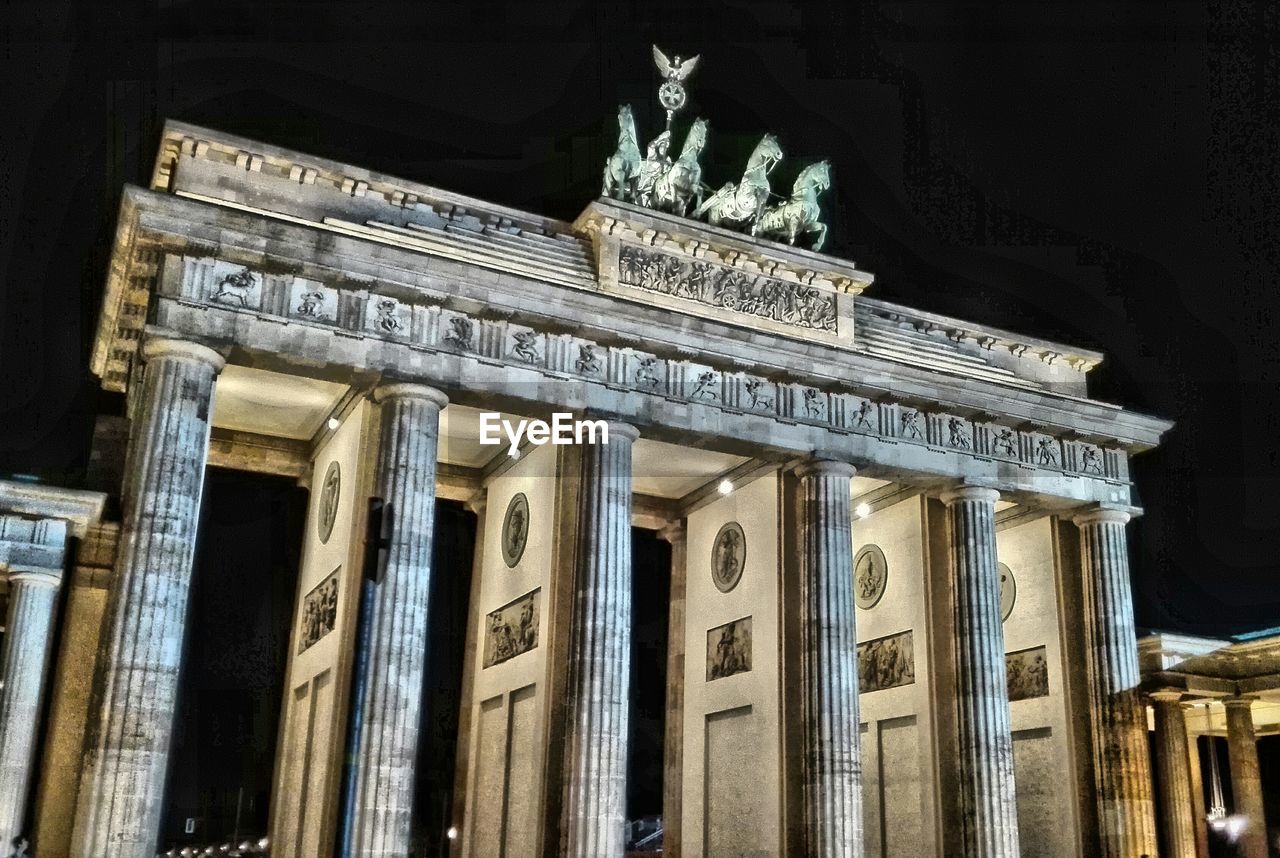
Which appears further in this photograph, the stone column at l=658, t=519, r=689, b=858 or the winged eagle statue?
the stone column at l=658, t=519, r=689, b=858

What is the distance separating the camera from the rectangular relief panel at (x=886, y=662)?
93.5ft

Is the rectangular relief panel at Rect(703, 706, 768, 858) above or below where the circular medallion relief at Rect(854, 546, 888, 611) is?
below

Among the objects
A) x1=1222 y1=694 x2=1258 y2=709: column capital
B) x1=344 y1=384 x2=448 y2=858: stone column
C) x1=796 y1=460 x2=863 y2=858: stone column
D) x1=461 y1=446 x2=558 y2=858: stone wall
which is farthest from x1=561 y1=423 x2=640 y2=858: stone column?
x1=1222 y1=694 x2=1258 y2=709: column capital

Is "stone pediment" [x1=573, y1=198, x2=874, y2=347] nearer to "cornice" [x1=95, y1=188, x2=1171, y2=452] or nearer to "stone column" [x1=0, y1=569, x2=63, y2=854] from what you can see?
"cornice" [x1=95, y1=188, x2=1171, y2=452]

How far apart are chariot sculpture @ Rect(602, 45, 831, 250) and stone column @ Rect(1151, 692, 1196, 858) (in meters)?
13.4

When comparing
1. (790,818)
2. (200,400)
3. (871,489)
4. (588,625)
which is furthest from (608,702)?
(871,489)

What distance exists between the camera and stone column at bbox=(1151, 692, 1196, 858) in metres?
27.3

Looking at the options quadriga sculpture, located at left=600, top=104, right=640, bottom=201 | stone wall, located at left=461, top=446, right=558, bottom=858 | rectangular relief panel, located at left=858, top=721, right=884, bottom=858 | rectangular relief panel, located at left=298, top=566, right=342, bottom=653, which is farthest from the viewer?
rectangular relief panel, located at left=858, top=721, right=884, bottom=858

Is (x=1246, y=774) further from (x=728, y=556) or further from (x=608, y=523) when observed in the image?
(x=608, y=523)

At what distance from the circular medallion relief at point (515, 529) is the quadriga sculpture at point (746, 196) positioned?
7.56 metres

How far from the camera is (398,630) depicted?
20641 millimetres

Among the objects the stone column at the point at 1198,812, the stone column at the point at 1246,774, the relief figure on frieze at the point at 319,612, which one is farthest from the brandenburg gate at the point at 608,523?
the stone column at the point at 1198,812

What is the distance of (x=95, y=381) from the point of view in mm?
33750

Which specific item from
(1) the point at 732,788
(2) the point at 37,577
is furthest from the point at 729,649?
(2) the point at 37,577
